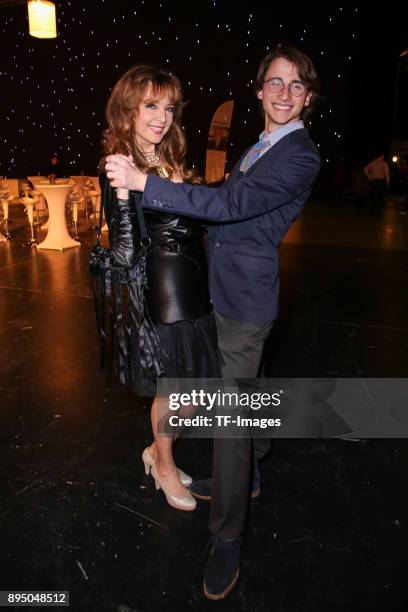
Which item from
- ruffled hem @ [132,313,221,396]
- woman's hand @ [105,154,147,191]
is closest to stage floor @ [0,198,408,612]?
ruffled hem @ [132,313,221,396]

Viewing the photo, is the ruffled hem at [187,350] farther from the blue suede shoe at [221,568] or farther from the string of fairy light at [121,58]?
the string of fairy light at [121,58]

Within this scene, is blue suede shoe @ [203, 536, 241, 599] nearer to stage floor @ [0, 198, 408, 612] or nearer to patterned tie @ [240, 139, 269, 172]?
stage floor @ [0, 198, 408, 612]

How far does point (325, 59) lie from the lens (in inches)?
459

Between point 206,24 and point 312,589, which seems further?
point 206,24

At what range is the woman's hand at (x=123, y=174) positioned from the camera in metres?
1.22

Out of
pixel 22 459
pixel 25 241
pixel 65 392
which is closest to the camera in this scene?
pixel 22 459

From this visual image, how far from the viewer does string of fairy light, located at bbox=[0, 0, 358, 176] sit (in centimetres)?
1070

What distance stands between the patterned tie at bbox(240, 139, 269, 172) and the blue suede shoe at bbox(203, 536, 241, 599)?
3.90ft

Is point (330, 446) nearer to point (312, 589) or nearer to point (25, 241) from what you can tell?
point (312, 589)

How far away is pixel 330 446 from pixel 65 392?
1430 mm

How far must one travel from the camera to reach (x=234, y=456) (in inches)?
56.5

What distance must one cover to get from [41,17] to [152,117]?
7.38 metres

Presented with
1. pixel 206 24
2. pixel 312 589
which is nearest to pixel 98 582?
pixel 312 589

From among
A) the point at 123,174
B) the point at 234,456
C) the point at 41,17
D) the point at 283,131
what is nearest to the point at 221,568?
the point at 234,456
